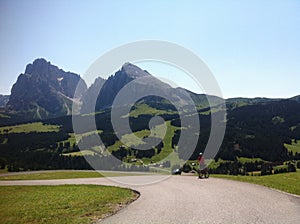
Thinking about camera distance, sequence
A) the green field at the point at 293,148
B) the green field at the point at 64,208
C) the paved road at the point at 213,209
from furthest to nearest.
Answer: the green field at the point at 293,148
the green field at the point at 64,208
the paved road at the point at 213,209

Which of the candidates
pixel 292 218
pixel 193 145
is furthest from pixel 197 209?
pixel 193 145

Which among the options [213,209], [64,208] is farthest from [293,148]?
[64,208]

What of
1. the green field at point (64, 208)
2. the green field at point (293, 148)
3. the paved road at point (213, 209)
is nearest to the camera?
the paved road at point (213, 209)

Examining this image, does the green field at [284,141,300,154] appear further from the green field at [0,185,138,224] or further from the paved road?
the green field at [0,185,138,224]

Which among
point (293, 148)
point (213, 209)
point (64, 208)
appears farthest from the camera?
point (293, 148)

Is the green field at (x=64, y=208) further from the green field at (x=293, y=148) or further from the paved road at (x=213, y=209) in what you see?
the green field at (x=293, y=148)

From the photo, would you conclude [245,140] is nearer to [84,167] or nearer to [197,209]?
[84,167]

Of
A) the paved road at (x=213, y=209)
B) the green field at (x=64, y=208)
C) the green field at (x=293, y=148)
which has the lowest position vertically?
the green field at (x=64, y=208)

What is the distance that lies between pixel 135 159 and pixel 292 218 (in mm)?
164913

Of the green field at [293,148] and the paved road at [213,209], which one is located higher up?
the green field at [293,148]

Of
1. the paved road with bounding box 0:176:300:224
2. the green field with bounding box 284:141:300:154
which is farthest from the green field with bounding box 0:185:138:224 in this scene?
the green field with bounding box 284:141:300:154

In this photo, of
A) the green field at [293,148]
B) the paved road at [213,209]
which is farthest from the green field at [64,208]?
the green field at [293,148]

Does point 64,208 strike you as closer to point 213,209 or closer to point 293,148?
point 213,209

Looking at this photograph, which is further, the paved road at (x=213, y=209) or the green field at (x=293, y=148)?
the green field at (x=293, y=148)
